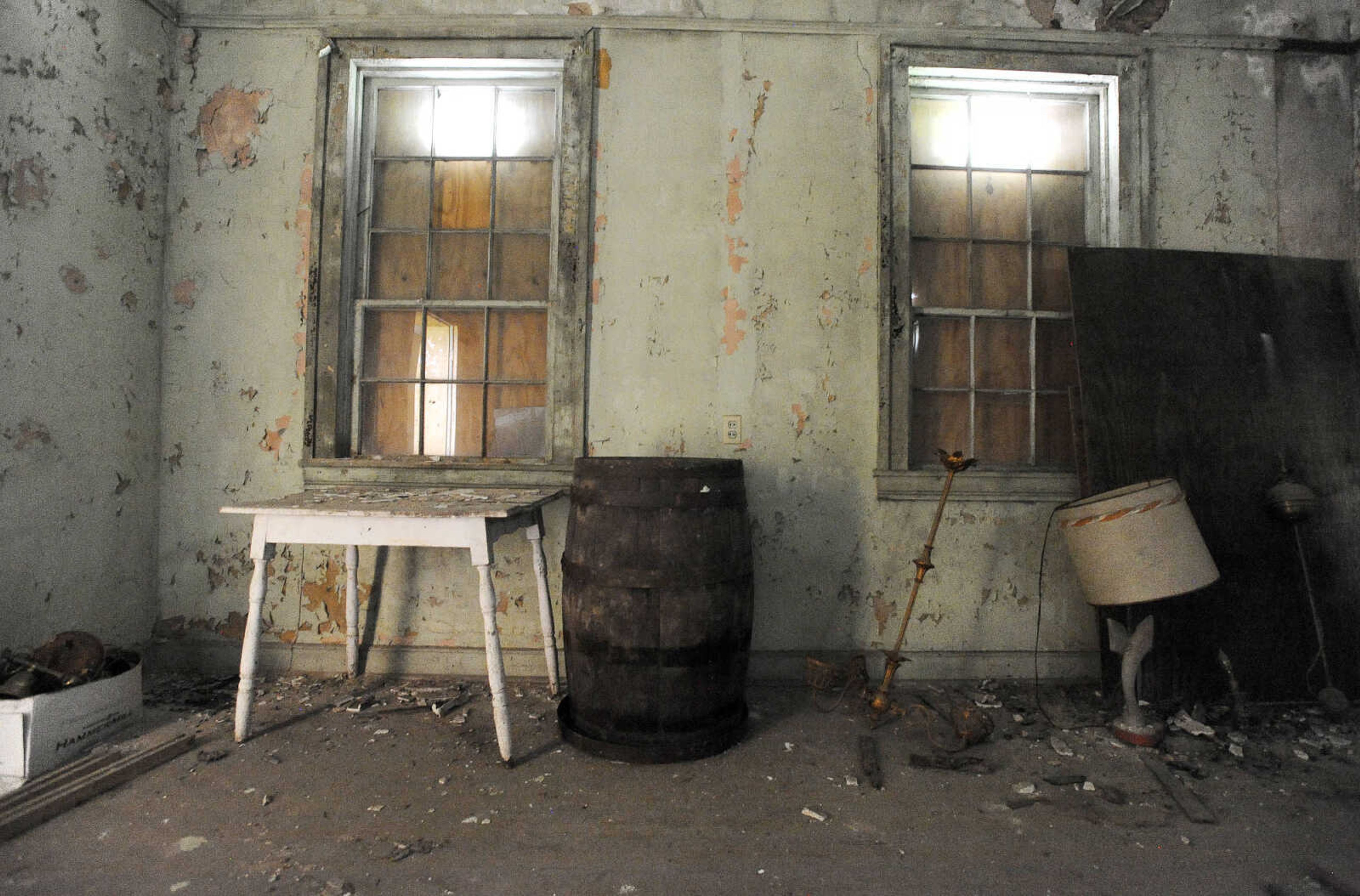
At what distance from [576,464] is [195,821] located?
1.38m

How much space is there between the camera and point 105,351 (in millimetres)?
Result: 2502

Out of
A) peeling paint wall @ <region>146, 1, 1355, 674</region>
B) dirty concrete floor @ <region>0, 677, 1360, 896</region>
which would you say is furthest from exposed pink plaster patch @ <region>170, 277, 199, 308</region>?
dirty concrete floor @ <region>0, 677, 1360, 896</region>

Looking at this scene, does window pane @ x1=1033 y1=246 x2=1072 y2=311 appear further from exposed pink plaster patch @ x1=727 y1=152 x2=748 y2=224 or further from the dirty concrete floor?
the dirty concrete floor

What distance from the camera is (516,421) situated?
2.81 m

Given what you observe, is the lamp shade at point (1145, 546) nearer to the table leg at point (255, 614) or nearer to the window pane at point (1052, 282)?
the window pane at point (1052, 282)

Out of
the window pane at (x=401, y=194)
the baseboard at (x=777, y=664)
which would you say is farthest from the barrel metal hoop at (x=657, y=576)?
the window pane at (x=401, y=194)

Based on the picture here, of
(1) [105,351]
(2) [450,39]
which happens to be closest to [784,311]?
(2) [450,39]

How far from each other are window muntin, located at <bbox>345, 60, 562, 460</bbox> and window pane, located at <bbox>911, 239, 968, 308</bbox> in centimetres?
163

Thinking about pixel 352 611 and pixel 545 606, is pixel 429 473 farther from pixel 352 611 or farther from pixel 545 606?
pixel 545 606

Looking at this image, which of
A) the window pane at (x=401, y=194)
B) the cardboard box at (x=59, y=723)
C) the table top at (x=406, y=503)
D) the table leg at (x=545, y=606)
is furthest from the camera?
the window pane at (x=401, y=194)

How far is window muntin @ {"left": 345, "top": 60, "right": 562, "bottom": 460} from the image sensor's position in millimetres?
2816

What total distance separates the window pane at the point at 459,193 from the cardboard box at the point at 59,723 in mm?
2092

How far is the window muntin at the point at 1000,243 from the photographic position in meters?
2.79

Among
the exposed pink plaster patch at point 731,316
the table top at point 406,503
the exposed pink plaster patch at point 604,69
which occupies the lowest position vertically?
the table top at point 406,503
